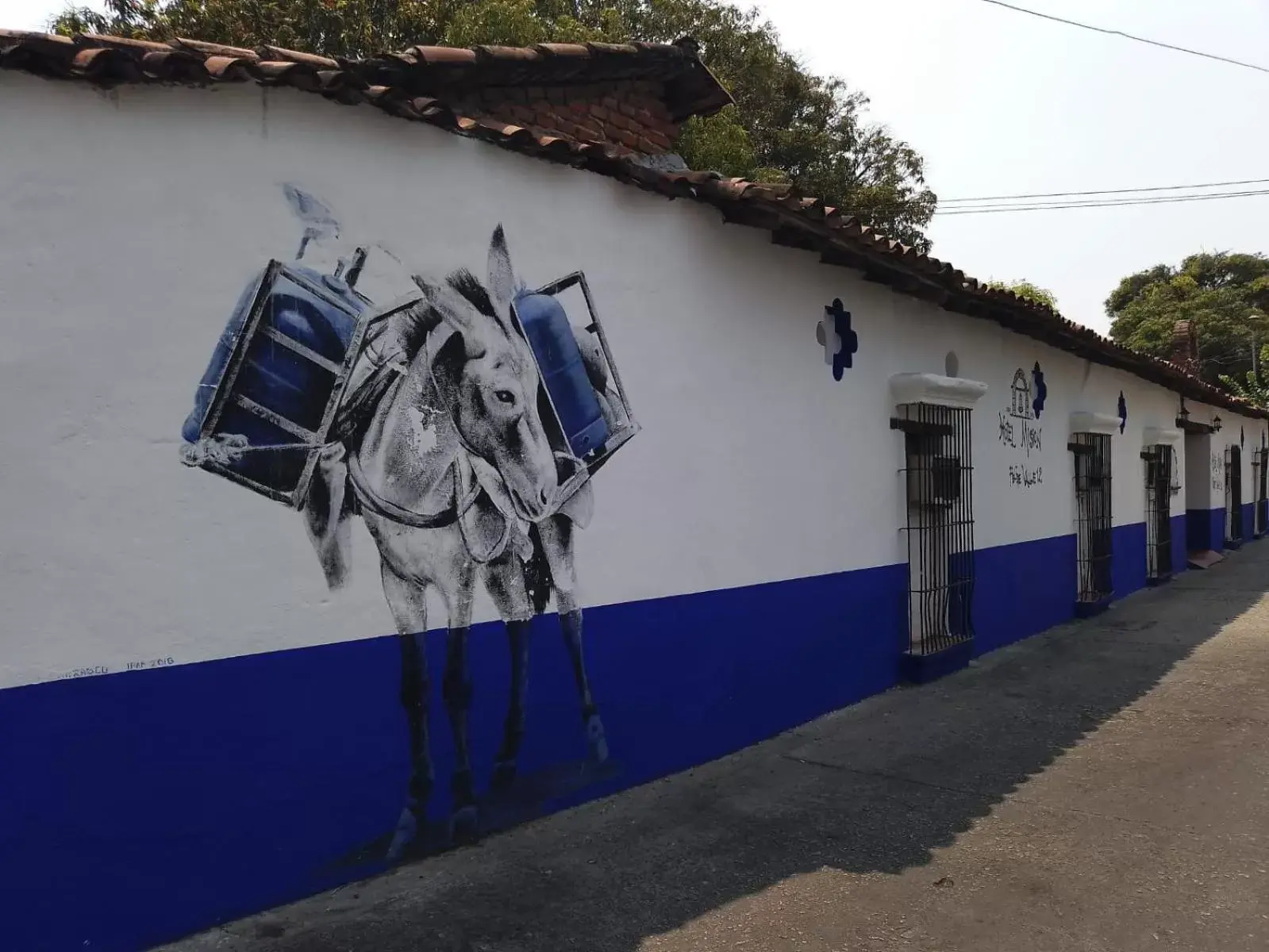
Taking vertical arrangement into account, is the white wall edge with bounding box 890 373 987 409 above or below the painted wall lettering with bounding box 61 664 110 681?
above

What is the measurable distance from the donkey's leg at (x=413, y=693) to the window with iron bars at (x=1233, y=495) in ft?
61.9

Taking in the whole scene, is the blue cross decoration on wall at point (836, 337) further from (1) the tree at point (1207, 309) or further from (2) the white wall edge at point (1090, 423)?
(1) the tree at point (1207, 309)

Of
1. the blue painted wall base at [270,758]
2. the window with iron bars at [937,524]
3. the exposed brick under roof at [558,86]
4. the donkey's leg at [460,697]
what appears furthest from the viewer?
the window with iron bars at [937,524]

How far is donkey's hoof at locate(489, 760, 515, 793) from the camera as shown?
167 inches

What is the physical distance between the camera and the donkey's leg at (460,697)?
13.4 ft

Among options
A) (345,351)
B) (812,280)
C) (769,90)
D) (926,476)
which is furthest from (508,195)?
(769,90)

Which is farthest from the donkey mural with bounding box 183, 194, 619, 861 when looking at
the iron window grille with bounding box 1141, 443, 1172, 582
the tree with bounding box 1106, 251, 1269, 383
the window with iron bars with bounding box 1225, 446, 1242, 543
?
the tree with bounding box 1106, 251, 1269, 383

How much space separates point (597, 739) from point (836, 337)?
11.0 ft

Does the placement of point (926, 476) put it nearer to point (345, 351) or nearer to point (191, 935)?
point (345, 351)

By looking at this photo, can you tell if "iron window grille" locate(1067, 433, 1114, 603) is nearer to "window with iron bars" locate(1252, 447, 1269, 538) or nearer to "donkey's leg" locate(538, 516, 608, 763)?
"donkey's leg" locate(538, 516, 608, 763)

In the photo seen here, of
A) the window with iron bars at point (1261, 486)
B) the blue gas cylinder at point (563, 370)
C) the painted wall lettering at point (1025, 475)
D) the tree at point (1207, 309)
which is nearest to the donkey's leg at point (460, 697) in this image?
the blue gas cylinder at point (563, 370)

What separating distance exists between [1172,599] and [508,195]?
1109 centimetres

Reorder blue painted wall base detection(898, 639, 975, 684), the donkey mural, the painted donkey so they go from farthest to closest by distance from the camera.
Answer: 1. blue painted wall base detection(898, 639, 975, 684)
2. the painted donkey
3. the donkey mural

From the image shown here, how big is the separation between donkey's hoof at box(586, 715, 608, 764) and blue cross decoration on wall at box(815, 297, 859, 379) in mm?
3044
